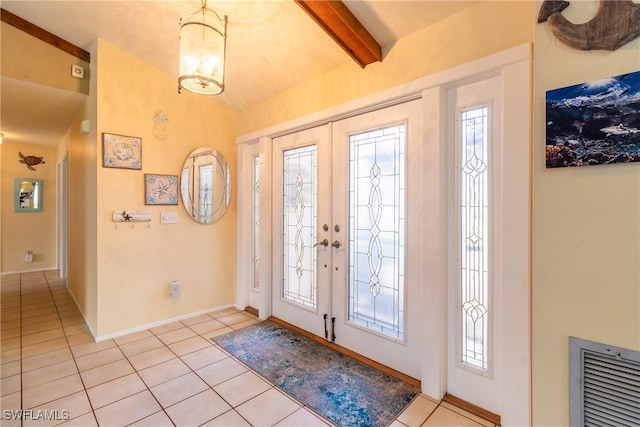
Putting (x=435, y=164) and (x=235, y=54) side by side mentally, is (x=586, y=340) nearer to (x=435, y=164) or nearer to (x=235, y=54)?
(x=435, y=164)

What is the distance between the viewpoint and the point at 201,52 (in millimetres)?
1894

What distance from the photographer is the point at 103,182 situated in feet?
8.84

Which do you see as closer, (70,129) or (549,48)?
(549,48)

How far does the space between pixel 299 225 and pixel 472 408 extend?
6.33 feet

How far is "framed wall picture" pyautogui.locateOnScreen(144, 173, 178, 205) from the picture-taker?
294cm

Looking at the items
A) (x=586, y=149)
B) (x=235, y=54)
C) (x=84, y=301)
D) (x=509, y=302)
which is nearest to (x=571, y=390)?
(x=509, y=302)

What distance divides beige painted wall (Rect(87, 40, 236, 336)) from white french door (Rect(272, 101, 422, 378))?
93 cm

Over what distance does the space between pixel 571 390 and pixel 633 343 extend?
1.05 feet

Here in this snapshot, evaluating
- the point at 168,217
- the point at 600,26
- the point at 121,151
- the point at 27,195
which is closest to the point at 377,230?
the point at 600,26

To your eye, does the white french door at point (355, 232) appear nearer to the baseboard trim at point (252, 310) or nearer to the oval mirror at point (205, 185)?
the baseboard trim at point (252, 310)

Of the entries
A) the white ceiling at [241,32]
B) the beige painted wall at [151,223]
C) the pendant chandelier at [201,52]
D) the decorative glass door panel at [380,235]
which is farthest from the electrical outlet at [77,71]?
the decorative glass door panel at [380,235]

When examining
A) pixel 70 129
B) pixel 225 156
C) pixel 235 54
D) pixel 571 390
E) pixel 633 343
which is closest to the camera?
pixel 633 343

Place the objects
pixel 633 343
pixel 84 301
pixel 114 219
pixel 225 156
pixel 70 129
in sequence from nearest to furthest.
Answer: pixel 633 343 < pixel 114 219 < pixel 84 301 < pixel 225 156 < pixel 70 129

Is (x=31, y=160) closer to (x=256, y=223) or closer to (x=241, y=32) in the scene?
(x=256, y=223)
